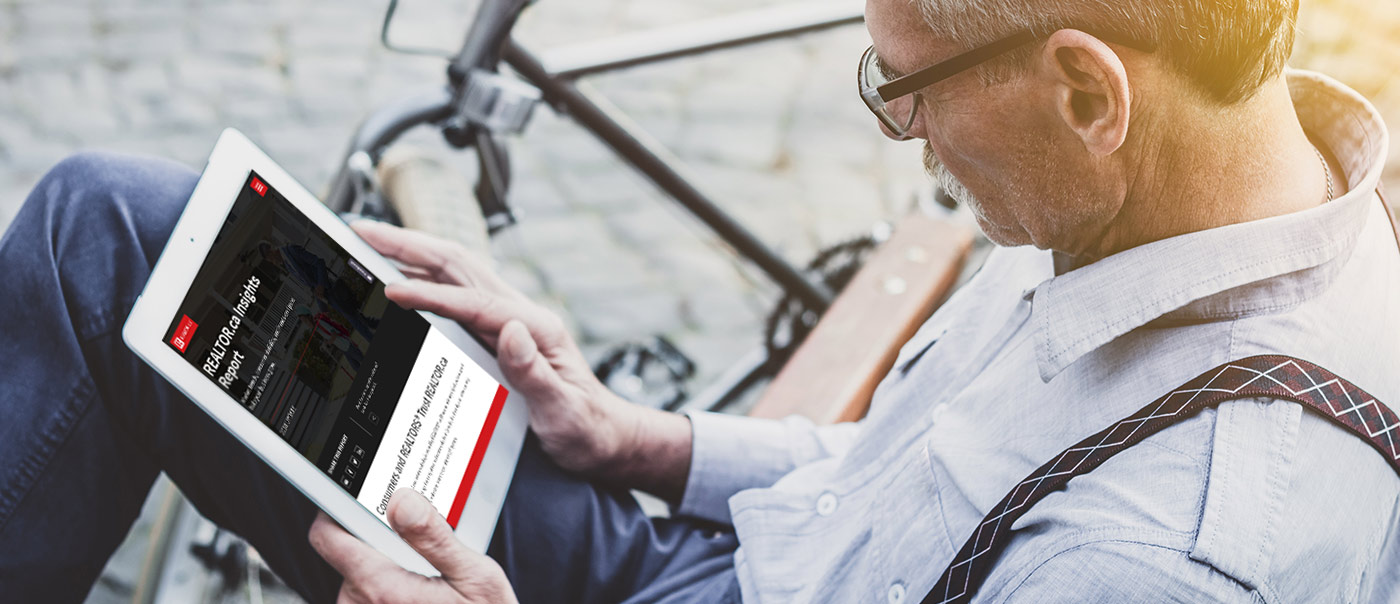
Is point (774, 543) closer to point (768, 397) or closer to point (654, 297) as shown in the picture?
point (768, 397)

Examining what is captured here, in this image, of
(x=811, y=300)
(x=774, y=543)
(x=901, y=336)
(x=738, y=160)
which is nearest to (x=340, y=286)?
(x=774, y=543)

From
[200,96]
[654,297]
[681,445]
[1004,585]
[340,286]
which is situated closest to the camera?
[1004,585]

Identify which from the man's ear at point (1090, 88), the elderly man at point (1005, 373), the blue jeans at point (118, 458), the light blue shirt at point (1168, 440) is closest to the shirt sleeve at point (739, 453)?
the elderly man at point (1005, 373)

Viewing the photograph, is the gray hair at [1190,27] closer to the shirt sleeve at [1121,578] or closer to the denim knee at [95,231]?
the shirt sleeve at [1121,578]

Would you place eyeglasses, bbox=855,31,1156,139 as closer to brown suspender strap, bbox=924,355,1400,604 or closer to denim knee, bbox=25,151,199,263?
brown suspender strap, bbox=924,355,1400,604

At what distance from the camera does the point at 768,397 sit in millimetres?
1806

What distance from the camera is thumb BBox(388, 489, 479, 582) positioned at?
1160mm

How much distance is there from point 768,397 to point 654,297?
4.07 ft

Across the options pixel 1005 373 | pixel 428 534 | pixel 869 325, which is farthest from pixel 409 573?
pixel 869 325

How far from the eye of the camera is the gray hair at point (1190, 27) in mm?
965

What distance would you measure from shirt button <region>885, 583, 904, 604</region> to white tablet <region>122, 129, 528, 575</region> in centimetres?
52

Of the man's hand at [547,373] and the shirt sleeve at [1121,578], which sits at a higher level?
the shirt sleeve at [1121,578]

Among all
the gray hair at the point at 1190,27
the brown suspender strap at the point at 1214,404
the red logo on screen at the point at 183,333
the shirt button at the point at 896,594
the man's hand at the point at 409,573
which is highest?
the gray hair at the point at 1190,27

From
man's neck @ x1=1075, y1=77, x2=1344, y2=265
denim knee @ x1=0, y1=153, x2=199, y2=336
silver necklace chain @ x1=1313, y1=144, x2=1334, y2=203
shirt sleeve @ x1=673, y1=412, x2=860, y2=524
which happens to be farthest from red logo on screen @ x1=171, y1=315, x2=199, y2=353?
silver necklace chain @ x1=1313, y1=144, x2=1334, y2=203
